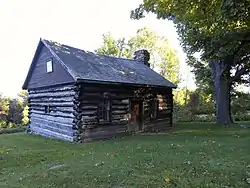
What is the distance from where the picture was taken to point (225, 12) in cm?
864

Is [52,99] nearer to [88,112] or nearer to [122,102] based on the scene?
[88,112]

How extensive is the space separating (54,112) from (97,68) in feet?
12.2

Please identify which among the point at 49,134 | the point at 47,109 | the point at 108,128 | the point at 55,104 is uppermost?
the point at 55,104

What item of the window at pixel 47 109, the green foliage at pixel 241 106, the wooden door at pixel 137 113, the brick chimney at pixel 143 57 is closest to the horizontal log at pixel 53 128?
the window at pixel 47 109

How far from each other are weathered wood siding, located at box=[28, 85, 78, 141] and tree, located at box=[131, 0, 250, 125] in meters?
6.66

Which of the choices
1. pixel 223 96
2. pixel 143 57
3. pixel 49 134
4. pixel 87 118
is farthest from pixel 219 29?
pixel 143 57

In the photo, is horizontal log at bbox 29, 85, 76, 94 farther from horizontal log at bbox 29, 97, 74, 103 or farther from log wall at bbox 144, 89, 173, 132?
log wall at bbox 144, 89, 173, 132

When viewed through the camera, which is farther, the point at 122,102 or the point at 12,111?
the point at 12,111

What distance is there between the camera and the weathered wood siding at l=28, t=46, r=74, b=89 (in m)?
14.8

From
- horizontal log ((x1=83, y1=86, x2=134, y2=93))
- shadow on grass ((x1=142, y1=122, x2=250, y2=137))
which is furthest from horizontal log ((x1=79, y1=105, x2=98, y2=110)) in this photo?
shadow on grass ((x1=142, y1=122, x2=250, y2=137))

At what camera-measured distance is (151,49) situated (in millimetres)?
42312

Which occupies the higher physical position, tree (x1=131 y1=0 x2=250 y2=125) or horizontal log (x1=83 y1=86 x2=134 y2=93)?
tree (x1=131 y1=0 x2=250 y2=125)

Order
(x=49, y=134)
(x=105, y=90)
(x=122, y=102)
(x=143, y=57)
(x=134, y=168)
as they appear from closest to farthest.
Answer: (x=134, y=168) → (x=105, y=90) → (x=122, y=102) → (x=49, y=134) → (x=143, y=57)

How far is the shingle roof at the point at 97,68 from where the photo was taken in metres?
14.2
